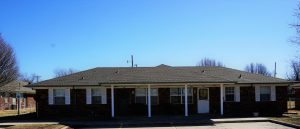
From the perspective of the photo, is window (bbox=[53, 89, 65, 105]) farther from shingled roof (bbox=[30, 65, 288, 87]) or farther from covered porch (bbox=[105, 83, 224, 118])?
covered porch (bbox=[105, 83, 224, 118])

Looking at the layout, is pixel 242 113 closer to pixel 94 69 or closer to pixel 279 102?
pixel 279 102

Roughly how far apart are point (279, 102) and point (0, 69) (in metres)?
35.8

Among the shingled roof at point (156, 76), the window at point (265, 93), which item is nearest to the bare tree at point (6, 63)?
the shingled roof at point (156, 76)

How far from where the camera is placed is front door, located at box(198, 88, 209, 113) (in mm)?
36562

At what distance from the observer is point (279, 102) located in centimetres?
3638

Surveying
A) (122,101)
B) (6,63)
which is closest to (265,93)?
(122,101)

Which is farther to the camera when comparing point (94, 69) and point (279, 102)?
point (94, 69)

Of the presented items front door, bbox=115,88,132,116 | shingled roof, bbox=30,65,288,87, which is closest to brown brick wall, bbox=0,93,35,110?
shingled roof, bbox=30,65,288,87

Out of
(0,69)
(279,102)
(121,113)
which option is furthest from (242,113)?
(0,69)

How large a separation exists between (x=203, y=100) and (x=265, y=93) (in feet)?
14.7

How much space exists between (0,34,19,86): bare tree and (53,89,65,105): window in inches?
976

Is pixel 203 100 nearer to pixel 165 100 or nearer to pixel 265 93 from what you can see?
pixel 165 100

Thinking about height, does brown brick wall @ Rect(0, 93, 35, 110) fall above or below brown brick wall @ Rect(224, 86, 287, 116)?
below

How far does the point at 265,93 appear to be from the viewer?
36.5 meters
